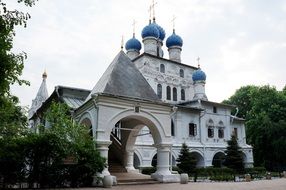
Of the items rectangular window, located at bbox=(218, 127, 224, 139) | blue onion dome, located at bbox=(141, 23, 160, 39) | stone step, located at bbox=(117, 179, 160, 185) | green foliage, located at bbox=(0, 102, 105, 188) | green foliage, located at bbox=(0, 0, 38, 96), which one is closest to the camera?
green foliage, located at bbox=(0, 0, 38, 96)

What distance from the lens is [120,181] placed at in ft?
45.5

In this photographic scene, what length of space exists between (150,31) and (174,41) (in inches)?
168

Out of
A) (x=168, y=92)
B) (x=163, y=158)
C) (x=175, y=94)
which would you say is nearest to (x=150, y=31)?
(x=168, y=92)

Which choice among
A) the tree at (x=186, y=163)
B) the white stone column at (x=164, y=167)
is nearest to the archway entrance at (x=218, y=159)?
the tree at (x=186, y=163)

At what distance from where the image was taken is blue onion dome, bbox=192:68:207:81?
36.0m

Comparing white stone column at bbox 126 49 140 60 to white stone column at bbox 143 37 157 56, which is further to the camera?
white stone column at bbox 126 49 140 60

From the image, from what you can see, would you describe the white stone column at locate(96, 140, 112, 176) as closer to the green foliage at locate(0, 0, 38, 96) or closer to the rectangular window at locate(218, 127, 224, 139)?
the green foliage at locate(0, 0, 38, 96)

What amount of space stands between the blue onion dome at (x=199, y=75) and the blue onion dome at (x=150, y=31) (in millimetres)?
6549

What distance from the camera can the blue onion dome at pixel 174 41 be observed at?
38875mm

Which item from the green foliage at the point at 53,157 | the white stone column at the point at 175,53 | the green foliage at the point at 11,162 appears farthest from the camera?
the white stone column at the point at 175,53

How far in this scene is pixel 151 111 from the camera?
602 inches

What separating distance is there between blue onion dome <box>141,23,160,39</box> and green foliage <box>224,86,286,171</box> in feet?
53.2

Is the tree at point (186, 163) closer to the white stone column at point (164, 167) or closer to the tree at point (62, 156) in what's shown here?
the white stone column at point (164, 167)

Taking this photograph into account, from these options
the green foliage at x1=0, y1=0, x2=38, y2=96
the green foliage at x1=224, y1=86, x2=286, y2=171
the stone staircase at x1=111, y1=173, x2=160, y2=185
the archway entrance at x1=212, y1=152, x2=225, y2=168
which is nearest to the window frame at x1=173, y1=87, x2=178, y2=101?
the archway entrance at x1=212, y1=152, x2=225, y2=168
